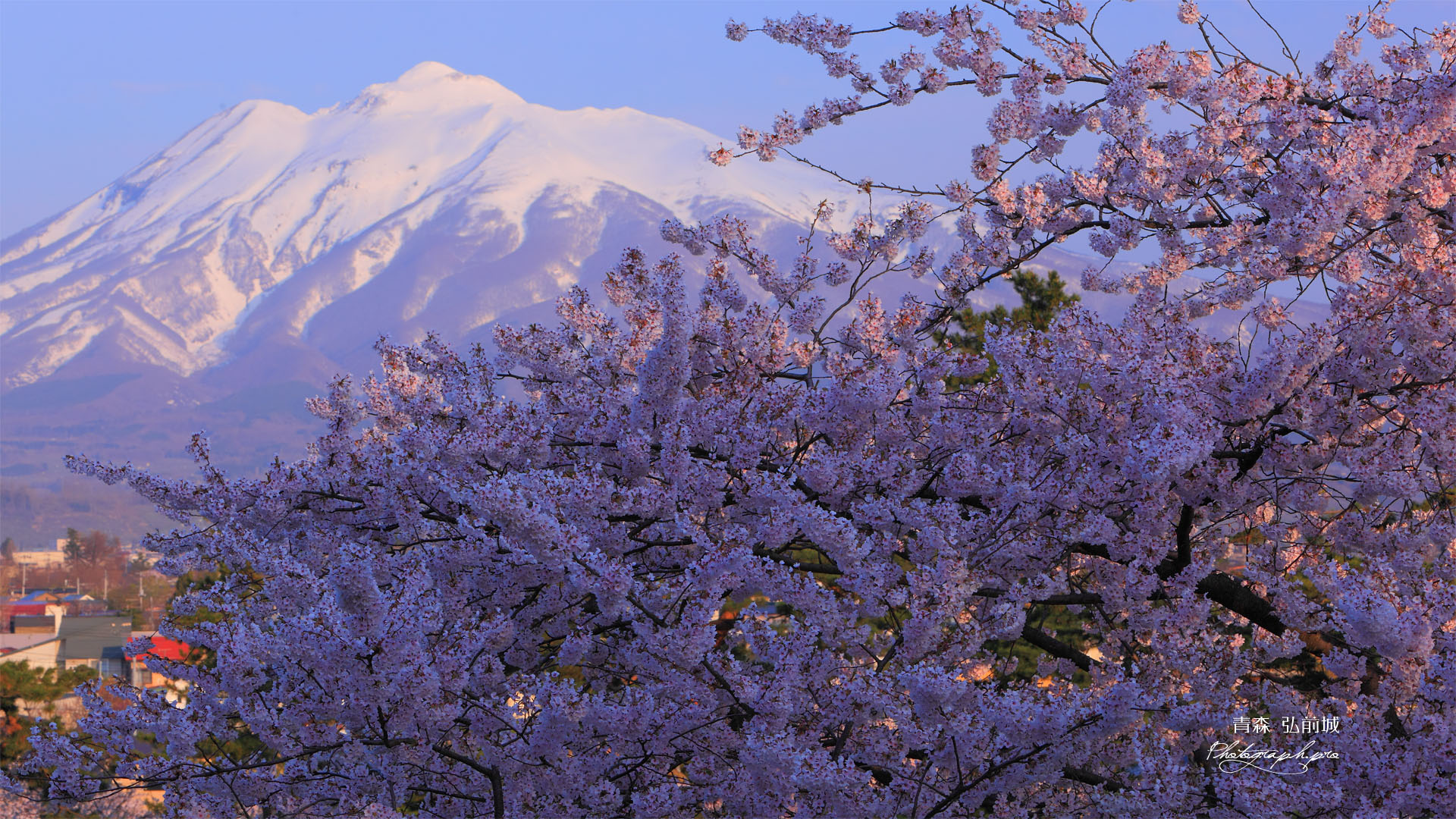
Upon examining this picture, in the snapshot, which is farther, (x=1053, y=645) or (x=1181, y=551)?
(x=1053, y=645)

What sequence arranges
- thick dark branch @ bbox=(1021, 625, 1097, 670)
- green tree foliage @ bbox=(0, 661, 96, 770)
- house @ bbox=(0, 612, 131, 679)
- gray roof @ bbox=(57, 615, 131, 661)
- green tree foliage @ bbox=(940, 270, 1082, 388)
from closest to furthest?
thick dark branch @ bbox=(1021, 625, 1097, 670) < green tree foliage @ bbox=(0, 661, 96, 770) < green tree foliage @ bbox=(940, 270, 1082, 388) < house @ bbox=(0, 612, 131, 679) < gray roof @ bbox=(57, 615, 131, 661)

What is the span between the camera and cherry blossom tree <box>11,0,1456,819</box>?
445 centimetres

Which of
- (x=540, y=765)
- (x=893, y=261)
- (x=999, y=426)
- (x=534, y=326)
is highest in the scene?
(x=893, y=261)

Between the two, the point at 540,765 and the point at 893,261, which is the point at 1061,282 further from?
the point at 540,765

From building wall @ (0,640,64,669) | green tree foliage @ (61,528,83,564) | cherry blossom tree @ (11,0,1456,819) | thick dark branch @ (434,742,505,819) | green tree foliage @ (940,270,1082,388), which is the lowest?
green tree foliage @ (61,528,83,564)

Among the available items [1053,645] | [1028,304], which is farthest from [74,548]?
[1053,645]

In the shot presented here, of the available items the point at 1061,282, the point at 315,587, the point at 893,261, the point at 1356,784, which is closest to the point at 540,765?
the point at 315,587

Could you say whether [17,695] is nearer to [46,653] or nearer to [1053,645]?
[1053,645]

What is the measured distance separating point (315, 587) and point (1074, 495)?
3.09 meters

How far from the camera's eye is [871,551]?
5.19m

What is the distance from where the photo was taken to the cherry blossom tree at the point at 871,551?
4445 millimetres

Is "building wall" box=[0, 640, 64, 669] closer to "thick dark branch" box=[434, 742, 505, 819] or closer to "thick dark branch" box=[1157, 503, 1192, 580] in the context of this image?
"thick dark branch" box=[434, 742, 505, 819]

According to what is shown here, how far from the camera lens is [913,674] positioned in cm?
415

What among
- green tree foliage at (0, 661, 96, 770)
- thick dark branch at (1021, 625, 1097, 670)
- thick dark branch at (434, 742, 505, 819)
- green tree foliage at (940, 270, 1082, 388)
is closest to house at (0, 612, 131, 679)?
green tree foliage at (0, 661, 96, 770)
